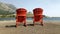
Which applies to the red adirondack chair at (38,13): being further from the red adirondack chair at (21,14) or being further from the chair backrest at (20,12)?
the chair backrest at (20,12)

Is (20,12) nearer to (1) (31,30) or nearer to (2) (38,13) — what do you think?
(2) (38,13)

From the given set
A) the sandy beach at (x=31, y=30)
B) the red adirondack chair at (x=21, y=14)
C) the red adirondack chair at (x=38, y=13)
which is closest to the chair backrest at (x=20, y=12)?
the red adirondack chair at (x=21, y=14)

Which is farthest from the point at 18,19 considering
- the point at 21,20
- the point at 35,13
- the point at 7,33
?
the point at 7,33

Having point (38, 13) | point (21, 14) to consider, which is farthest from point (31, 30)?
point (38, 13)

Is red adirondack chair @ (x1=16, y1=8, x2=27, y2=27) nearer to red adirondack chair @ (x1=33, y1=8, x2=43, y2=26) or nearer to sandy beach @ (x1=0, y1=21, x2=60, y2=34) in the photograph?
red adirondack chair @ (x1=33, y1=8, x2=43, y2=26)

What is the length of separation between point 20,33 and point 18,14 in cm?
509

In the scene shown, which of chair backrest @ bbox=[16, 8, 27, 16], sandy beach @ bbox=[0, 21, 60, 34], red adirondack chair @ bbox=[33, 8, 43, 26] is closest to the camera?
sandy beach @ bbox=[0, 21, 60, 34]

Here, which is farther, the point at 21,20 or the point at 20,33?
the point at 21,20

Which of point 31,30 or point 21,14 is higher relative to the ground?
point 21,14

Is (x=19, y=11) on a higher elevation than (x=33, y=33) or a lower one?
higher

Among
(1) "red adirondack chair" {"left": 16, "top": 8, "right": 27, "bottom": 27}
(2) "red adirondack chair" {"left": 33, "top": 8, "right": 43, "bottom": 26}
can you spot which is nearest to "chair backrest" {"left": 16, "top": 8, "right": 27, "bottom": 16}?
(1) "red adirondack chair" {"left": 16, "top": 8, "right": 27, "bottom": 27}

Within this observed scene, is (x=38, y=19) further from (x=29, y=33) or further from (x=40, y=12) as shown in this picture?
(x=29, y=33)

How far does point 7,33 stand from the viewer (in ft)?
42.4

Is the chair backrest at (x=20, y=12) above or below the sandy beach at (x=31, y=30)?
above
